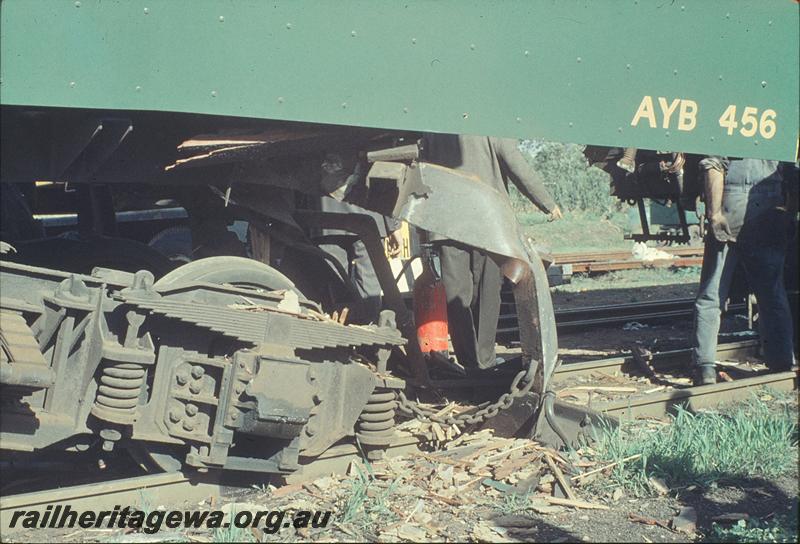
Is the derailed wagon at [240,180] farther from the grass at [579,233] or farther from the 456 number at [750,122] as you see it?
the grass at [579,233]

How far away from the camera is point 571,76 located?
454 centimetres

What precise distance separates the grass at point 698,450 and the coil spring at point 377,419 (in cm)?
118

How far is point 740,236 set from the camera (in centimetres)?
700

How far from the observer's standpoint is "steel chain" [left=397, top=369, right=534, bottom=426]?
17.2 ft

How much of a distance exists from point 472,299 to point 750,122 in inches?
92.5

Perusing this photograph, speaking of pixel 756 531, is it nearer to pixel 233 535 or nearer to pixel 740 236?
pixel 233 535

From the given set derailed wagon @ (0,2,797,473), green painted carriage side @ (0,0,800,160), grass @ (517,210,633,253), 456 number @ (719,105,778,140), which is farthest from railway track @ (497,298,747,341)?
grass @ (517,210,633,253)

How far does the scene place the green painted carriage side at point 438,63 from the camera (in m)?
3.50

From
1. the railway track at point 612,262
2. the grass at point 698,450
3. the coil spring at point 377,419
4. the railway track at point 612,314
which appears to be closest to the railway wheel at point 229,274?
the coil spring at point 377,419

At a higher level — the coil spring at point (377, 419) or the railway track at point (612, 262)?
the railway track at point (612, 262)

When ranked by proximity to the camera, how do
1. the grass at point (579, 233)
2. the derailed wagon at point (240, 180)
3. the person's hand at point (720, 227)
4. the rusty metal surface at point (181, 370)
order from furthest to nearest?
the grass at point (579, 233)
the person's hand at point (720, 227)
the rusty metal surface at point (181, 370)
the derailed wagon at point (240, 180)

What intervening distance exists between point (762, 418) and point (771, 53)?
228cm

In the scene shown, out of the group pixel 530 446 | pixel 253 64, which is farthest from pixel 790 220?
pixel 253 64

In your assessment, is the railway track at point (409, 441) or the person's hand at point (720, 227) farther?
the person's hand at point (720, 227)
